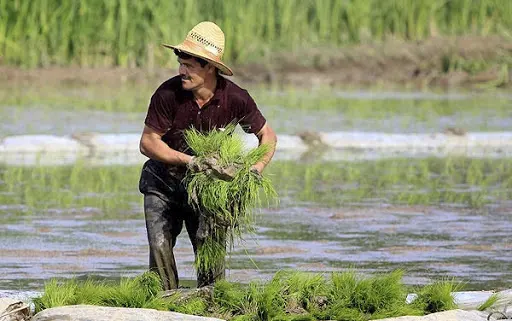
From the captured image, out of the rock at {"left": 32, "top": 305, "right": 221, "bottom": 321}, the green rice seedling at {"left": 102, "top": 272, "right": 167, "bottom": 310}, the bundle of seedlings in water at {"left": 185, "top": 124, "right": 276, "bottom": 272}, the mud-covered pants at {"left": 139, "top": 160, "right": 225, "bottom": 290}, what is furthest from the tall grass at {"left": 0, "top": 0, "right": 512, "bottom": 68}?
the rock at {"left": 32, "top": 305, "right": 221, "bottom": 321}

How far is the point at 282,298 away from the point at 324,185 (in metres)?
6.55

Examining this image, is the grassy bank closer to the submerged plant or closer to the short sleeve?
the short sleeve

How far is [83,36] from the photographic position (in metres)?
24.4

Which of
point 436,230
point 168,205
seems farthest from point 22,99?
point 168,205

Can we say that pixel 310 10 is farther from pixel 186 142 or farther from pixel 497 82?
pixel 186 142

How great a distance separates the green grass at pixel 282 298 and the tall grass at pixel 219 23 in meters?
17.4

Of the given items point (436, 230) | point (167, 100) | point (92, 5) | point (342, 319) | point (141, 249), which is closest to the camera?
Result: point (342, 319)

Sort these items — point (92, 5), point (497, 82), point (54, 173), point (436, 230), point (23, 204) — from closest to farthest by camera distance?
point (436, 230), point (23, 204), point (54, 173), point (92, 5), point (497, 82)

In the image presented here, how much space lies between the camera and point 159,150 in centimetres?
720

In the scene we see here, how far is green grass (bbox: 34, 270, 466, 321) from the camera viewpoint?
6.64 meters

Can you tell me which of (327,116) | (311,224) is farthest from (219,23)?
(311,224)

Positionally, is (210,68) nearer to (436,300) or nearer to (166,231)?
(166,231)

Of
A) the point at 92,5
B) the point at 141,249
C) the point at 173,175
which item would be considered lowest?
the point at 141,249

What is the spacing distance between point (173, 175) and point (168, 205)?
17 centimetres
